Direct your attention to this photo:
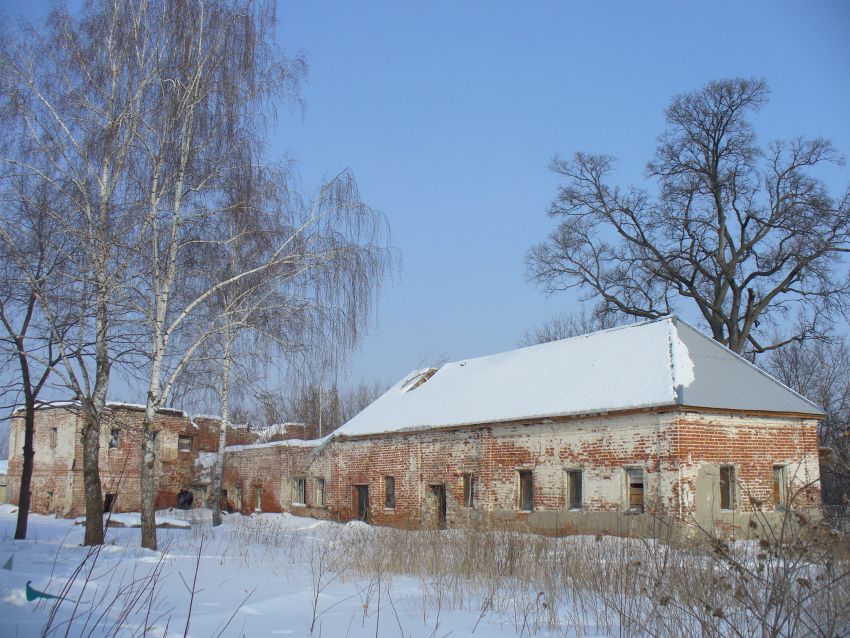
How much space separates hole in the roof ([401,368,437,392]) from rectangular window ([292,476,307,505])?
553 centimetres

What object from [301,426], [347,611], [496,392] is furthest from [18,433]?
[347,611]

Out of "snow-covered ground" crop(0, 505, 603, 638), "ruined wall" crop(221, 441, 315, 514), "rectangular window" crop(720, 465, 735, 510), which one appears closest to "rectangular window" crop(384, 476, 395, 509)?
"ruined wall" crop(221, 441, 315, 514)

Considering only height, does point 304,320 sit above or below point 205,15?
below

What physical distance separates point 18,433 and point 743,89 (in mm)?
35386

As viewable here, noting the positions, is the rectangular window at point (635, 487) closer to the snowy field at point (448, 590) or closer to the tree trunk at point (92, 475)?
the snowy field at point (448, 590)

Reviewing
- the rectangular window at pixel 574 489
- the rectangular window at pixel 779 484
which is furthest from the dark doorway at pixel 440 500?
the rectangular window at pixel 779 484

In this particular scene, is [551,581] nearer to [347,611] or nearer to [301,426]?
[347,611]

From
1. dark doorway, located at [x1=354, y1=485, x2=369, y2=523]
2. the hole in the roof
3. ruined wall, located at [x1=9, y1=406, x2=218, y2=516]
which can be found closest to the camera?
dark doorway, located at [x1=354, y1=485, x2=369, y2=523]

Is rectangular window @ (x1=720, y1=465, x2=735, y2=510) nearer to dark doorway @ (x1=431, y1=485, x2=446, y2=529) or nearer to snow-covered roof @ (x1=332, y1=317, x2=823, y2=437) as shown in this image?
snow-covered roof @ (x1=332, y1=317, x2=823, y2=437)

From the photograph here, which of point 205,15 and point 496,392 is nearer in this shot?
point 205,15

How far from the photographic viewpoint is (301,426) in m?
42.5

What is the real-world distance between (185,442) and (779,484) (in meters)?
26.2

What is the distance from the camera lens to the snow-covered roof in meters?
18.1

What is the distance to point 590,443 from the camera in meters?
18.6
